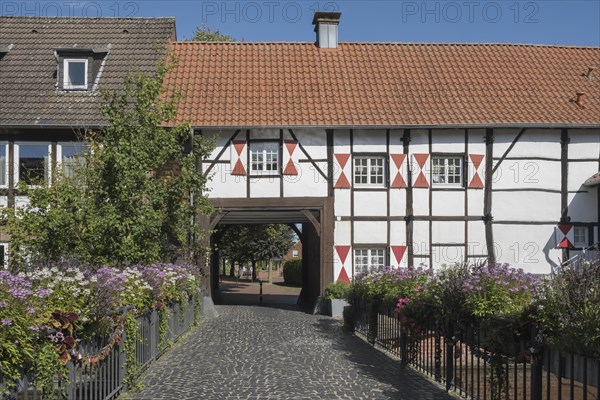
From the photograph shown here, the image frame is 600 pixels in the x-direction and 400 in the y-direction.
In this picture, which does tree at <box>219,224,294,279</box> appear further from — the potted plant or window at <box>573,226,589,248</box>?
window at <box>573,226,589,248</box>

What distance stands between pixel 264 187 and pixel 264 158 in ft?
2.63

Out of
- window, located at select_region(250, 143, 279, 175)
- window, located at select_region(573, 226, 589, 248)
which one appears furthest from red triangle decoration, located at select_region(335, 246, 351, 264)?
window, located at select_region(573, 226, 589, 248)

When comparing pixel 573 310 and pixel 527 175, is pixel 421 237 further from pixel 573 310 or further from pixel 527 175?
pixel 573 310

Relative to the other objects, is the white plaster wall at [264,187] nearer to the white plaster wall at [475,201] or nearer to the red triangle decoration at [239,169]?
the red triangle decoration at [239,169]

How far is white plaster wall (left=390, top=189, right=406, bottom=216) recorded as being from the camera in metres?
21.4

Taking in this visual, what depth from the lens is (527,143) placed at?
2153 cm

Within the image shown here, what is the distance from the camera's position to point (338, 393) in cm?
894

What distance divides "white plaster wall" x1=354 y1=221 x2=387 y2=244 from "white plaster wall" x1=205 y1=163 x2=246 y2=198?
3.24 metres

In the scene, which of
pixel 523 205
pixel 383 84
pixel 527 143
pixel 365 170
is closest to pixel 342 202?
pixel 365 170

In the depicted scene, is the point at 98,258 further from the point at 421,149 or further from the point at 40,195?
the point at 421,149

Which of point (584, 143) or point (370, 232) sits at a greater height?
point (584, 143)

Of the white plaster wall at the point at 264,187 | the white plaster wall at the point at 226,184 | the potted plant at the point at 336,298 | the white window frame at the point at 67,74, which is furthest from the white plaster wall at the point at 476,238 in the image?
the white window frame at the point at 67,74

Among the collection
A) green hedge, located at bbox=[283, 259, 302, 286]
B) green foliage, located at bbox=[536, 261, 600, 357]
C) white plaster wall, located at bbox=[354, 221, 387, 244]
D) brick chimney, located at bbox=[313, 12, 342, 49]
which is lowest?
green hedge, located at bbox=[283, 259, 302, 286]

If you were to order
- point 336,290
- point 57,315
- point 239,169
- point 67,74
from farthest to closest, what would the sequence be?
point 67,74, point 239,169, point 336,290, point 57,315
